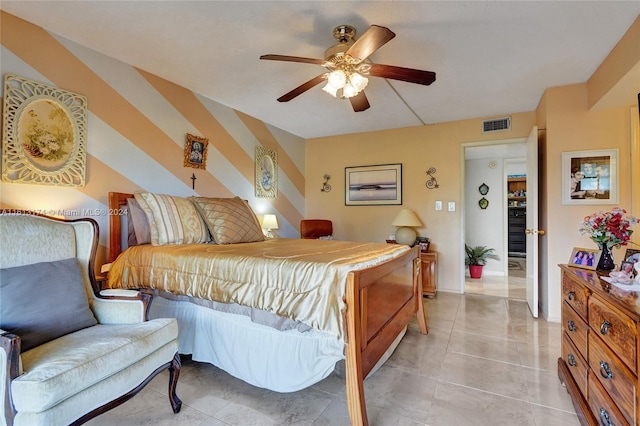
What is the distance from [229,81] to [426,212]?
10.4 ft

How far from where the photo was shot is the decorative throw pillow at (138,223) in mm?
2463

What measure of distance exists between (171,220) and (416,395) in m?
2.23

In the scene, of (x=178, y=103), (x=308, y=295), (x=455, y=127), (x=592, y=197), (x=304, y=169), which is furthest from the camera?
(x=304, y=169)

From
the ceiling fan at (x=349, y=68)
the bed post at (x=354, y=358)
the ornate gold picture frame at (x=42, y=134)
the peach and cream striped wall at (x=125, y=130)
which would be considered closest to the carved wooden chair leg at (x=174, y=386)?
the bed post at (x=354, y=358)

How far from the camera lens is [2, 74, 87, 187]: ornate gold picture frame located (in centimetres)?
201

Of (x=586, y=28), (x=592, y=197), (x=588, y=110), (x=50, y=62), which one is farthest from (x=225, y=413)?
(x=588, y=110)

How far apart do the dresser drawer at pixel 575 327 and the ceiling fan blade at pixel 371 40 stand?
1.88 m

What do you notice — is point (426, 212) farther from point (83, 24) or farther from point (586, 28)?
point (83, 24)

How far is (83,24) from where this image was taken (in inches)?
83.4

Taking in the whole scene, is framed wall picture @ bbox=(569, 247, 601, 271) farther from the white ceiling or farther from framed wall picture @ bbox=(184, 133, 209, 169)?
framed wall picture @ bbox=(184, 133, 209, 169)

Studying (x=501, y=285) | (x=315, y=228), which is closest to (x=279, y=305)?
(x=315, y=228)

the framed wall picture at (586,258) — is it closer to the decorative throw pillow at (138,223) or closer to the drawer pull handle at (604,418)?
the drawer pull handle at (604,418)

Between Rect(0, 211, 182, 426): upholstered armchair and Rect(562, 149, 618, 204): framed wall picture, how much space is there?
373 cm

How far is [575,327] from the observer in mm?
1714
